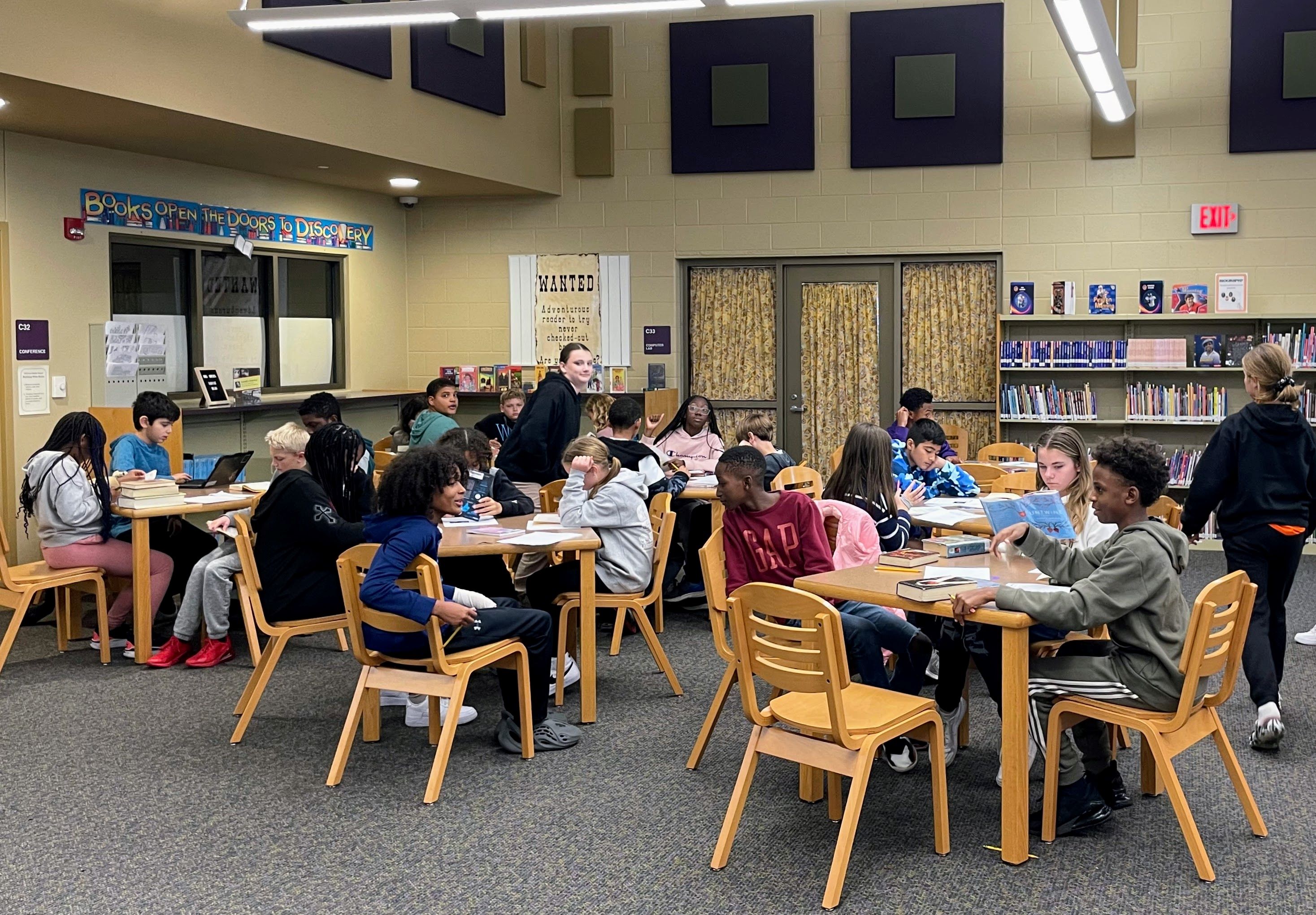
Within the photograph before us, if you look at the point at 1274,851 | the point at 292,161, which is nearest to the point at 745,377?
the point at 292,161

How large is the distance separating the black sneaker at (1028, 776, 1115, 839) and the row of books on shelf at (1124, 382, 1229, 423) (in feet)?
20.3

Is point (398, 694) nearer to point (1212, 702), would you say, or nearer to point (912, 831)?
point (912, 831)

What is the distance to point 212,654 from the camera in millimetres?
5949

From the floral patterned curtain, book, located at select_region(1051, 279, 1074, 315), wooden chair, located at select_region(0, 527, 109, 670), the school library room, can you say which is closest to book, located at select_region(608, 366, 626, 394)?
the school library room

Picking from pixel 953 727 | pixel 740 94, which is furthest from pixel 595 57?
pixel 953 727

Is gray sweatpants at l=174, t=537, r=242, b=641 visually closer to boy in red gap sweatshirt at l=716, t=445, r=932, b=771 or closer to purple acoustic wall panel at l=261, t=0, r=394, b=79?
boy in red gap sweatshirt at l=716, t=445, r=932, b=771

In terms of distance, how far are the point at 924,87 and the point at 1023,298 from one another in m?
1.82

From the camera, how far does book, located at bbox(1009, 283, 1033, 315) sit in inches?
385

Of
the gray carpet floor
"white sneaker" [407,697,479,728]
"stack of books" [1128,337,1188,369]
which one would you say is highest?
"stack of books" [1128,337,1188,369]

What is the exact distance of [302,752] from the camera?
4.64 m

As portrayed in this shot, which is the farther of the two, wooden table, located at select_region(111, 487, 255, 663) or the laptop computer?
the laptop computer

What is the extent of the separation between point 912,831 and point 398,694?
2344 millimetres

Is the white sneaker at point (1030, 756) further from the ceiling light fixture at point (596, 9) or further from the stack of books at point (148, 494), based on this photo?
the stack of books at point (148, 494)

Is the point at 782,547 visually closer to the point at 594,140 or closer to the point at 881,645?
the point at 881,645
